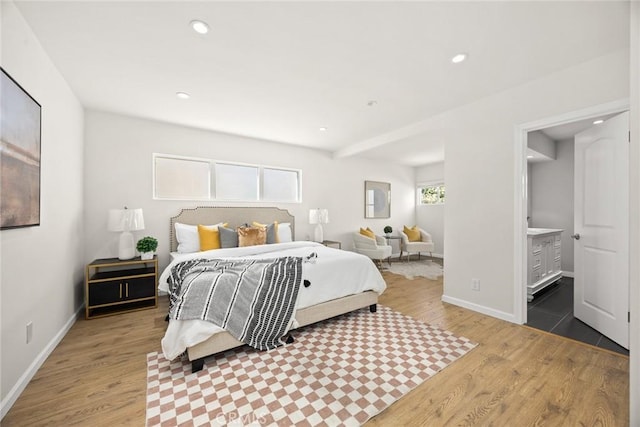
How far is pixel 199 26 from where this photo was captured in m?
1.86

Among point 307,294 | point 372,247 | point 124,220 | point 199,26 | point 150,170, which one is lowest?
point 307,294

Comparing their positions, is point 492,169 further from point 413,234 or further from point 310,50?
point 413,234

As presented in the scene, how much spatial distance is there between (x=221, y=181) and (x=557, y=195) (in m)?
6.14

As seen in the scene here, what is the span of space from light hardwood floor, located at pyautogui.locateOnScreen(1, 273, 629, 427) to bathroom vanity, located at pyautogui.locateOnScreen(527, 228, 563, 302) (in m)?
1.18

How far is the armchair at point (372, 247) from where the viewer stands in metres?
5.29

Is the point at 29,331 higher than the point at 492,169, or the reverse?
the point at 492,169

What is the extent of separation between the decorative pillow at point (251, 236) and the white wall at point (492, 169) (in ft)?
8.58

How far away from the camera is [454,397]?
5.51 ft

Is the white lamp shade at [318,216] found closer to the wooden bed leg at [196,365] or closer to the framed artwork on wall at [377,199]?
the framed artwork on wall at [377,199]

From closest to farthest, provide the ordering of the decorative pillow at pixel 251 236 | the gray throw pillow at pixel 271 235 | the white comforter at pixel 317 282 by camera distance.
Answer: the white comforter at pixel 317 282 < the decorative pillow at pixel 251 236 < the gray throw pillow at pixel 271 235

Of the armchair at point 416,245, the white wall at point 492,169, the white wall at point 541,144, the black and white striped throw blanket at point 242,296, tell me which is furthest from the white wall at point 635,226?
the armchair at point 416,245

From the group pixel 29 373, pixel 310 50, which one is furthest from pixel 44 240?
pixel 310 50

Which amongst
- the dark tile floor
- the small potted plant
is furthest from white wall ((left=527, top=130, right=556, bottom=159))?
the small potted plant

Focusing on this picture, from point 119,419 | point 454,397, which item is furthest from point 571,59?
point 119,419
